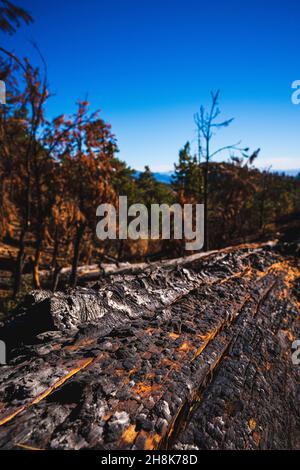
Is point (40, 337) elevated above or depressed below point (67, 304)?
below

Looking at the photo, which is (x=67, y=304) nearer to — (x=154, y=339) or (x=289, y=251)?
(x=154, y=339)

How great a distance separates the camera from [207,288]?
2.12 m

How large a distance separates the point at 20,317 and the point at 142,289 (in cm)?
78

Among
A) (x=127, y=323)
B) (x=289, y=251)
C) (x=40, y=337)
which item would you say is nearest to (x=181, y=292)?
(x=127, y=323)

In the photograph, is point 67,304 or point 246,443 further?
point 67,304

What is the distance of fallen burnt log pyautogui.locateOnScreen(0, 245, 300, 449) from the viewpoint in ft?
2.87

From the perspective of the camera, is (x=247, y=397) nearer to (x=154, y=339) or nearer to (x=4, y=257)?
(x=154, y=339)

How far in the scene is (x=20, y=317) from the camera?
164 cm

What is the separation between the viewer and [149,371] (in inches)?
44.9

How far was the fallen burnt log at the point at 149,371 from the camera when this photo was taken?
0.87 meters

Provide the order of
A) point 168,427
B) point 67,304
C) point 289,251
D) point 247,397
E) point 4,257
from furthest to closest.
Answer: point 4,257 → point 289,251 → point 67,304 → point 247,397 → point 168,427

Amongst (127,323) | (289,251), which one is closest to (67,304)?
(127,323)

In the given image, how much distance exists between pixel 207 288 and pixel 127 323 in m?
0.78

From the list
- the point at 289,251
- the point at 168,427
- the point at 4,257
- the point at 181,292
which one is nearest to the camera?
the point at 168,427
